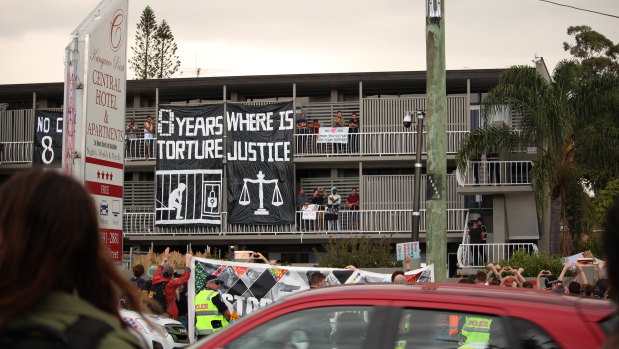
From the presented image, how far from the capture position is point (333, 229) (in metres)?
34.8

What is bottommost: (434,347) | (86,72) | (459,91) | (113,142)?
(434,347)

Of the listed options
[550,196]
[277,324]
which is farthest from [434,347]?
[550,196]

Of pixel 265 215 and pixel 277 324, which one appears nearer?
pixel 277 324

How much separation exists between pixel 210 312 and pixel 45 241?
1064cm

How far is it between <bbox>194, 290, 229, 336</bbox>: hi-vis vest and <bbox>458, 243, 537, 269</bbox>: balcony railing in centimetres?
1831

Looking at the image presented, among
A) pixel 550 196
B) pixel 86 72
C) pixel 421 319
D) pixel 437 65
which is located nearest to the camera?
pixel 421 319

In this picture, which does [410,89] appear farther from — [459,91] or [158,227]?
[158,227]

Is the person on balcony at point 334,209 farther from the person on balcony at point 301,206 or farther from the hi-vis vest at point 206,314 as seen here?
the hi-vis vest at point 206,314

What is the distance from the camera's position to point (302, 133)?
3578 cm

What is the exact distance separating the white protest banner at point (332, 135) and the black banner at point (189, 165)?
4.05 metres

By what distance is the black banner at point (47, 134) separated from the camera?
36594 millimetres

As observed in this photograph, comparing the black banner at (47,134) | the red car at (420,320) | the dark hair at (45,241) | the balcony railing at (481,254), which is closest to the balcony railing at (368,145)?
the balcony railing at (481,254)

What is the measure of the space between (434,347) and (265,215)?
99.8ft

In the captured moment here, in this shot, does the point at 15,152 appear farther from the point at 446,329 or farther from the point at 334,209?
the point at 446,329
